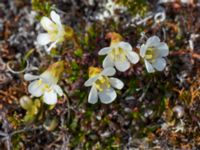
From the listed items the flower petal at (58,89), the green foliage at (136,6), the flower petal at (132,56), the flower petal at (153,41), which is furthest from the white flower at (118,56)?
the green foliage at (136,6)

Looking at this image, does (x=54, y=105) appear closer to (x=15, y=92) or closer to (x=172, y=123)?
(x=15, y=92)

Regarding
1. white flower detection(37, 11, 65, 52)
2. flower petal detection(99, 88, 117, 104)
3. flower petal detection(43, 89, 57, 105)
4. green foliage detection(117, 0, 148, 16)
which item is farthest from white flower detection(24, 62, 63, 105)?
green foliage detection(117, 0, 148, 16)

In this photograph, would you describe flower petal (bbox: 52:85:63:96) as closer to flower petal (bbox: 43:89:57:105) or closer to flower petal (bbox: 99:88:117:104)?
flower petal (bbox: 43:89:57:105)

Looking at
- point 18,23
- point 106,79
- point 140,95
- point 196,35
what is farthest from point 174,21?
point 18,23

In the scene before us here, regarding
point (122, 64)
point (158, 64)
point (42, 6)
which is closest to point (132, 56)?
point (122, 64)

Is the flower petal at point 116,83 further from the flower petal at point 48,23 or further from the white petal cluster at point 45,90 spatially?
the flower petal at point 48,23

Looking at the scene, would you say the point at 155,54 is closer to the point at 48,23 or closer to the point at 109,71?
the point at 109,71
